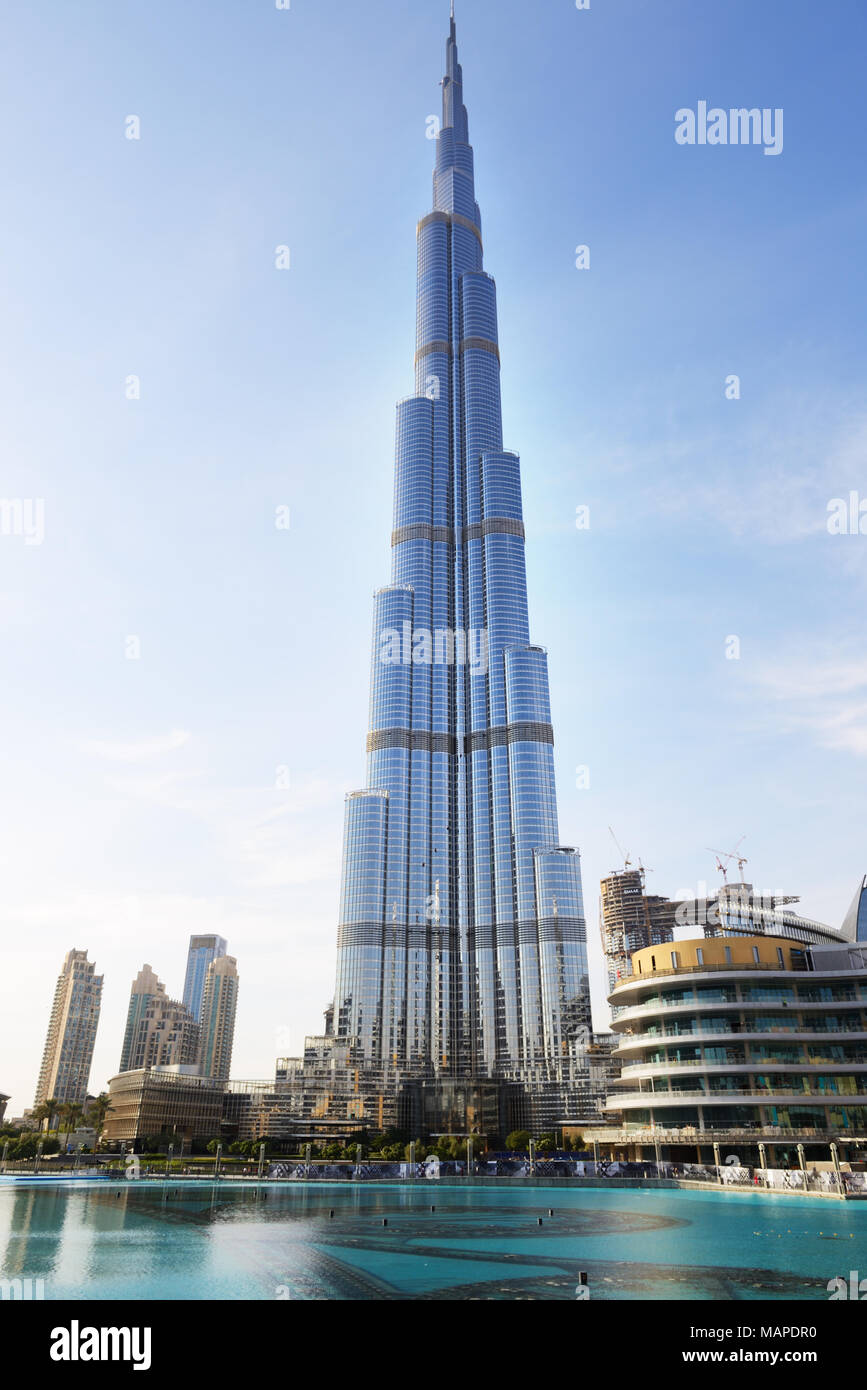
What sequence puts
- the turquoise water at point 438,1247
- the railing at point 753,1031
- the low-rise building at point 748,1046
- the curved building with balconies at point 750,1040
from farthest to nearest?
the railing at point 753,1031 → the curved building with balconies at point 750,1040 → the low-rise building at point 748,1046 → the turquoise water at point 438,1247

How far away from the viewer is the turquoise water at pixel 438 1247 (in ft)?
119

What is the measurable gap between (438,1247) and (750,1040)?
75.8m

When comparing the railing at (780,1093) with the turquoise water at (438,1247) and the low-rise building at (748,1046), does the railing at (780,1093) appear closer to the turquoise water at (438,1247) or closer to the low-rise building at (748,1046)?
the low-rise building at (748,1046)

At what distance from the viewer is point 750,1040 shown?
110688 millimetres

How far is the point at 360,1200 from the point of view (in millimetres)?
83500

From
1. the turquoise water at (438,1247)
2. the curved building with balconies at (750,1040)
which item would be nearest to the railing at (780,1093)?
the curved building with balconies at (750,1040)

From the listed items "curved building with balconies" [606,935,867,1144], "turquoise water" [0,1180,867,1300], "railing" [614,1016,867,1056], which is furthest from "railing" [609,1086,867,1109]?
"turquoise water" [0,1180,867,1300]

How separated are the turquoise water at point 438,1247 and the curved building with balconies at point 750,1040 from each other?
3258 centimetres

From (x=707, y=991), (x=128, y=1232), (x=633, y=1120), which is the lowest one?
(x=128, y=1232)
